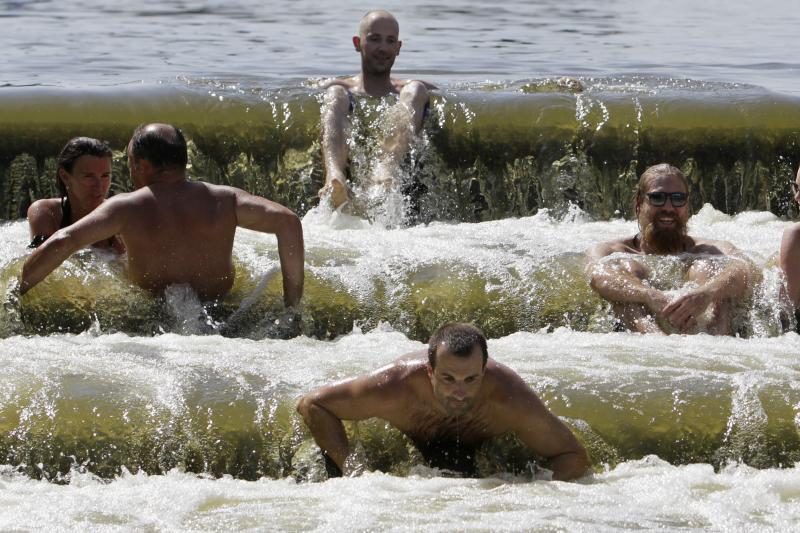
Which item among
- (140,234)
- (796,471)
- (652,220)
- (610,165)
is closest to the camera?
(796,471)

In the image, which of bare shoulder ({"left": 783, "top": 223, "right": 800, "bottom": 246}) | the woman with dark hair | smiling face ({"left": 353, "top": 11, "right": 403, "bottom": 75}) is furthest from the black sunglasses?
smiling face ({"left": 353, "top": 11, "right": 403, "bottom": 75})

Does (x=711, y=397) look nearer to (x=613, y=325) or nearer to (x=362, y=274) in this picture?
(x=613, y=325)

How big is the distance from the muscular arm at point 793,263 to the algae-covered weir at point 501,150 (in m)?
2.79

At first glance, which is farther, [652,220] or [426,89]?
[426,89]

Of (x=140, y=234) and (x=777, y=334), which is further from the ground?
(x=140, y=234)

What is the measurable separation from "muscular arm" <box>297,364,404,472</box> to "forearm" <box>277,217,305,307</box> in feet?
6.05

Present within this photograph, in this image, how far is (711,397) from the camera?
673cm

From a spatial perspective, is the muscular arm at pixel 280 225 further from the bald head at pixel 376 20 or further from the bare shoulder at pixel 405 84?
the bald head at pixel 376 20

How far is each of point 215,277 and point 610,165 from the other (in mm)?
3846

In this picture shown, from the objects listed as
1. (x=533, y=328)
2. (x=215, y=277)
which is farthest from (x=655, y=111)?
(x=215, y=277)

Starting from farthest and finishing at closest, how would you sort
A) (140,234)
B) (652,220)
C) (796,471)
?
(652,220) → (140,234) → (796,471)

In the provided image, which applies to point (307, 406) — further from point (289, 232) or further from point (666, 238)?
point (666, 238)

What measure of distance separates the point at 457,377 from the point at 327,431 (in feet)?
1.97

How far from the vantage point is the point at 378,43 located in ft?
38.5
